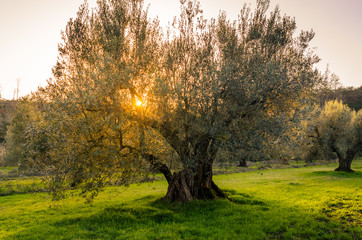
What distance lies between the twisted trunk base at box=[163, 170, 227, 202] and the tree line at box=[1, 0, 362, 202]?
0.08m

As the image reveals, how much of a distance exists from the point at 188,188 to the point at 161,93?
787 centimetres

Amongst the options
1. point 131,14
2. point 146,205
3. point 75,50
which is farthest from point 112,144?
point 131,14

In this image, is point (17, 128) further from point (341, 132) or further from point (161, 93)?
point (341, 132)

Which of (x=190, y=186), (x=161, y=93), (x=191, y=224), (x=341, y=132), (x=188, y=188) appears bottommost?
(x=191, y=224)

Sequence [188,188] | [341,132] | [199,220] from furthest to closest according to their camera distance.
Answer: [341,132] → [188,188] → [199,220]

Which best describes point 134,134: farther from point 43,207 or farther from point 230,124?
point 43,207

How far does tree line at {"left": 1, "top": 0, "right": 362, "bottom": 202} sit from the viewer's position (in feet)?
42.7

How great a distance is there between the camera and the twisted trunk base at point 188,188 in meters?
16.8

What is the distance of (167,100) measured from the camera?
14.0m

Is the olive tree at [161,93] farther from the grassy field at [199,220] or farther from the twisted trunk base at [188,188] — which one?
the grassy field at [199,220]

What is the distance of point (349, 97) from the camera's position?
5276 inches

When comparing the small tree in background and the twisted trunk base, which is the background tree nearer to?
the twisted trunk base

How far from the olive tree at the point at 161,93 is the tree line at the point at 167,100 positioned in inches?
Result: 2.8

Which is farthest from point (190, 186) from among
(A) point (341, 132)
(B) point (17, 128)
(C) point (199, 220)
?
(B) point (17, 128)
